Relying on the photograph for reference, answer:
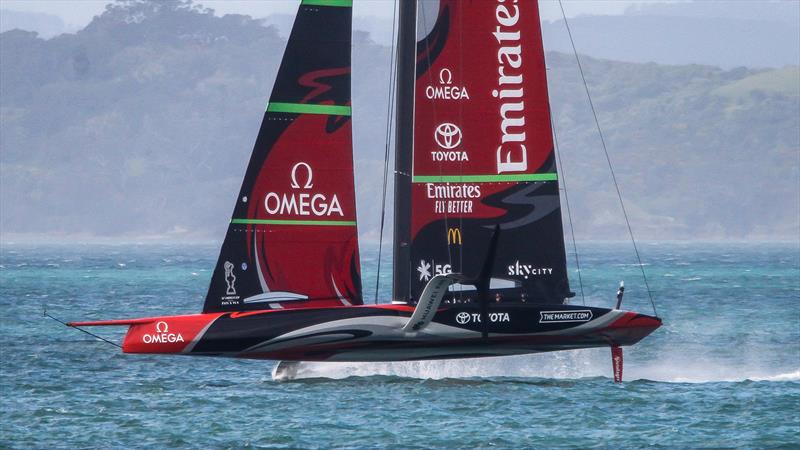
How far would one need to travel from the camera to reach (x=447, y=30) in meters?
26.5

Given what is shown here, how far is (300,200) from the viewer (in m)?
26.0

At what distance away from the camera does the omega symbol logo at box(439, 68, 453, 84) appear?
26.3m

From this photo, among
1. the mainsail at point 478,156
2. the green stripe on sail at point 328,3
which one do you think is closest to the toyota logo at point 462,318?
the mainsail at point 478,156

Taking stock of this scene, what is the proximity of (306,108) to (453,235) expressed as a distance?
3.25m

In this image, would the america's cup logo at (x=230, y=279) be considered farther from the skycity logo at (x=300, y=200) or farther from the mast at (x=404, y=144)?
the mast at (x=404, y=144)

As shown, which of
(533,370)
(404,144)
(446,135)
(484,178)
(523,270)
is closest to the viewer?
(404,144)

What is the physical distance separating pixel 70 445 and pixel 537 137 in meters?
9.64

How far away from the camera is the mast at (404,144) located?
2617 centimetres

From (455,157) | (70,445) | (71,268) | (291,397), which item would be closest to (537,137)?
(455,157)

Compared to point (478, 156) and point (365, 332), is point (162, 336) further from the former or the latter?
point (478, 156)

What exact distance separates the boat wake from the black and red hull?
2.35m

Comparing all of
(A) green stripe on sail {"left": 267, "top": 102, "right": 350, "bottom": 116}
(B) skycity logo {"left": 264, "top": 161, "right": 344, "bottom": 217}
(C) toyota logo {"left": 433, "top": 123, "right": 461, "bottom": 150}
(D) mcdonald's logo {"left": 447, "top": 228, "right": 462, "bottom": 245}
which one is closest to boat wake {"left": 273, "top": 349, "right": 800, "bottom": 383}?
(D) mcdonald's logo {"left": 447, "top": 228, "right": 462, "bottom": 245}

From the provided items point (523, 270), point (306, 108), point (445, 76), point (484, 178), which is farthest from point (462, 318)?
point (306, 108)

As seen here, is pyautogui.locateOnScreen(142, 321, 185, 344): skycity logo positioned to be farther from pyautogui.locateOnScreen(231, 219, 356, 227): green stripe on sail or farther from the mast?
the mast
